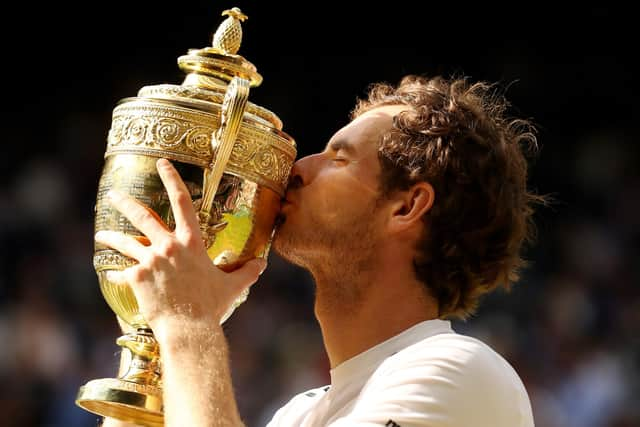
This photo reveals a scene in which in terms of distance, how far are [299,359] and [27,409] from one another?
1.78 m

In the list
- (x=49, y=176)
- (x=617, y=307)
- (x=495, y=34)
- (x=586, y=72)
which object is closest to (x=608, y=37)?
(x=586, y=72)

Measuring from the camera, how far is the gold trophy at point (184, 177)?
7.50 feet

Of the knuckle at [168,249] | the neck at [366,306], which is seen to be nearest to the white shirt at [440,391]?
the neck at [366,306]

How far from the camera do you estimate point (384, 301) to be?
2559 millimetres

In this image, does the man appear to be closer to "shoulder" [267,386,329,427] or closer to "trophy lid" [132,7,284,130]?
"shoulder" [267,386,329,427]

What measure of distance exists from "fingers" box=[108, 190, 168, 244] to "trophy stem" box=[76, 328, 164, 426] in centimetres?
27

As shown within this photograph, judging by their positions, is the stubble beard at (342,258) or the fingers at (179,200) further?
the stubble beard at (342,258)

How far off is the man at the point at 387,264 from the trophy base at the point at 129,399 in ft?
0.56

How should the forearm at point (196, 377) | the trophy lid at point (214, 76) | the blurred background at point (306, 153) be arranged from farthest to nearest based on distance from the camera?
the blurred background at point (306, 153), the trophy lid at point (214, 76), the forearm at point (196, 377)

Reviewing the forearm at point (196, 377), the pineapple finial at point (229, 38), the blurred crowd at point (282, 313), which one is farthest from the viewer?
the blurred crowd at point (282, 313)

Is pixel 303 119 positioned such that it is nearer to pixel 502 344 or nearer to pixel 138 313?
pixel 502 344

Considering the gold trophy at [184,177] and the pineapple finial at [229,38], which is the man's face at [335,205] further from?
the pineapple finial at [229,38]

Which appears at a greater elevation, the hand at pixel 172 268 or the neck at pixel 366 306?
the hand at pixel 172 268

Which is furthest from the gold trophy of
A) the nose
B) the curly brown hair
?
the curly brown hair
